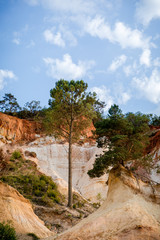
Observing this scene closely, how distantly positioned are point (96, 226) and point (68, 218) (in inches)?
311

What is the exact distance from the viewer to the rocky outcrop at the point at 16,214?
9.60 m

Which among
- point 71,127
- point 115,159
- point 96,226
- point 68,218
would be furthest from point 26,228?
point 71,127

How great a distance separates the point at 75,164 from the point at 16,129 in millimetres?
15197

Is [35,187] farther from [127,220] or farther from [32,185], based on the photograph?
[127,220]

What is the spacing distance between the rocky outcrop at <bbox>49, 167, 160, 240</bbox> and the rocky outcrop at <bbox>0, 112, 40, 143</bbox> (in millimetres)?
30461

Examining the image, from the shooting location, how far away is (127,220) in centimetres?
750

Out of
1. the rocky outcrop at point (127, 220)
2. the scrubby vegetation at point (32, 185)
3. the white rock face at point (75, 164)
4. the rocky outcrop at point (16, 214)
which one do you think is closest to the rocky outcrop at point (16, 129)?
the white rock face at point (75, 164)

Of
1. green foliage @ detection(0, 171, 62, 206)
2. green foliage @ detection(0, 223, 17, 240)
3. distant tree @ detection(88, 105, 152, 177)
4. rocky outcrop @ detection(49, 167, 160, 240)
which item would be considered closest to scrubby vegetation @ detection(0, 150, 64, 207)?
green foliage @ detection(0, 171, 62, 206)

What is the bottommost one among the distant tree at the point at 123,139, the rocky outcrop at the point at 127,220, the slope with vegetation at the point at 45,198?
the slope with vegetation at the point at 45,198

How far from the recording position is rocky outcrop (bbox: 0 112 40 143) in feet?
122

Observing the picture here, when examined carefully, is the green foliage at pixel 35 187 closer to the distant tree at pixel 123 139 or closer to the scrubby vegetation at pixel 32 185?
the scrubby vegetation at pixel 32 185

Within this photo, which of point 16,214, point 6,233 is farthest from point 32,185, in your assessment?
point 6,233

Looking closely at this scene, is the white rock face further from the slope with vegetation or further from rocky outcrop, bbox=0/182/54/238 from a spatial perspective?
rocky outcrop, bbox=0/182/54/238

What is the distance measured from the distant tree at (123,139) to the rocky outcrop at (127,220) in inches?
89.1
